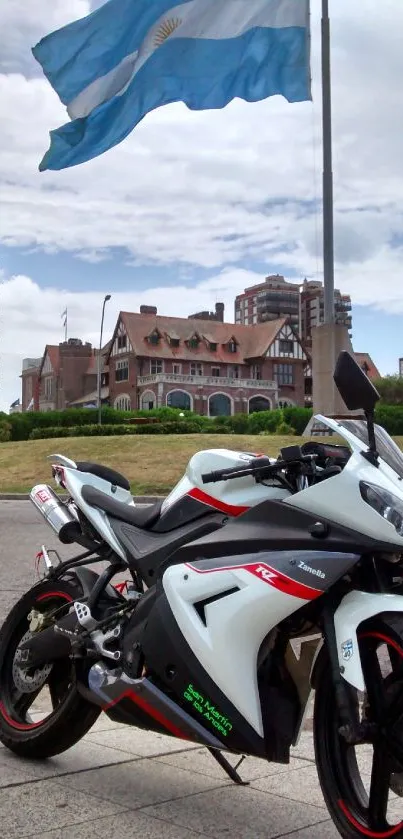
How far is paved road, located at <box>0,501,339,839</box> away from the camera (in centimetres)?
331

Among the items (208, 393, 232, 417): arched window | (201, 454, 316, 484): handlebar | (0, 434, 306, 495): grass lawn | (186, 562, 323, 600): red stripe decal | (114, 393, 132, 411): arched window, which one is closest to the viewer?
(186, 562, 323, 600): red stripe decal

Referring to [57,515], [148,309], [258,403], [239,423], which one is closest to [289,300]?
[148,309]

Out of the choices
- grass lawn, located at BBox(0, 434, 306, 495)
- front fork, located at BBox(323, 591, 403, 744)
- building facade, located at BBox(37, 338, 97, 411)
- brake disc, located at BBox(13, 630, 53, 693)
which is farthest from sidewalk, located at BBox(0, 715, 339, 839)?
building facade, located at BBox(37, 338, 97, 411)

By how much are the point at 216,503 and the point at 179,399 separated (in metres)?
102

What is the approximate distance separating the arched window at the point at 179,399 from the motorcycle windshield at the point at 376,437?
101537 millimetres

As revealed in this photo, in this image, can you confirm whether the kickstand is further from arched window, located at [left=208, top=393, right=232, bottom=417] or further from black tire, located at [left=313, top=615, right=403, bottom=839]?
arched window, located at [left=208, top=393, right=232, bottom=417]

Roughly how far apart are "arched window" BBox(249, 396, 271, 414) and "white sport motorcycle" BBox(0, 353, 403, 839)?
4195 inches

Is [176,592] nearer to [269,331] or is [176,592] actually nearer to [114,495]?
[114,495]

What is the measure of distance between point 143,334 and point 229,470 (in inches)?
4159

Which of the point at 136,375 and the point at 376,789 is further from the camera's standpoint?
the point at 136,375

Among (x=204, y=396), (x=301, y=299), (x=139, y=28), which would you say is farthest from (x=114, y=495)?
(x=301, y=299)

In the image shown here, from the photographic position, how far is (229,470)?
3.36 m

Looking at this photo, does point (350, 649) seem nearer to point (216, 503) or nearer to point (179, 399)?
point (216, 503)

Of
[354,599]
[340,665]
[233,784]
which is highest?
[354,599]
